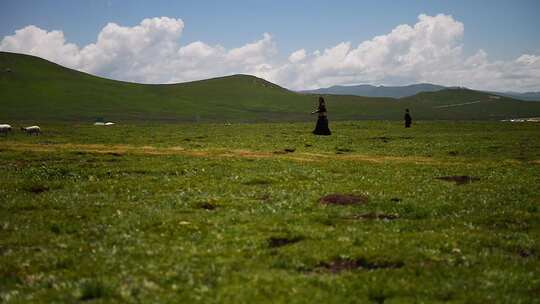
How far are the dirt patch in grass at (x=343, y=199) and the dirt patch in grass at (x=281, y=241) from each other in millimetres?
5899

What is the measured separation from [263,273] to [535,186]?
19.6 metres

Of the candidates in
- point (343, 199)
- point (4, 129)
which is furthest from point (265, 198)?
point (4, 129)

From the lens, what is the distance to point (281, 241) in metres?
15.9

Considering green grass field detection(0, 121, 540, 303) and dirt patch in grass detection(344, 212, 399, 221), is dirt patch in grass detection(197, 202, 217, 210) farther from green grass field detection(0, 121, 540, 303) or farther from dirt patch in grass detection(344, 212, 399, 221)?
dirt patch in grass detection(344, 212, 399, 221)

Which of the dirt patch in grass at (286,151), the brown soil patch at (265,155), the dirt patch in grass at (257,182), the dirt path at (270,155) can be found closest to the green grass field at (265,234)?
the dirt patch in grass at (257,182)

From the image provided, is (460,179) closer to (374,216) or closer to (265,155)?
(374,216)

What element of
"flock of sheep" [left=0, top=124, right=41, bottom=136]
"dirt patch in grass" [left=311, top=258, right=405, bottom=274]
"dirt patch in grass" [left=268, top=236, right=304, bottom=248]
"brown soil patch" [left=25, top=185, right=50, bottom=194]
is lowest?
"dirt patch in grass" [left=311, top=258, right=405, bottom=274]

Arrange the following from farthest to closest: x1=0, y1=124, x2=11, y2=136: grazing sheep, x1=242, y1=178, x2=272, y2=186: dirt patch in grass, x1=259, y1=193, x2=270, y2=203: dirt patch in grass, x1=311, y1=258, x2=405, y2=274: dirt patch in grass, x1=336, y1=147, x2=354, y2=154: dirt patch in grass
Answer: x1=0, y1=124, x2=11, y2=136: grazing sheep → x1=336, y1=147, x2=354, y2=154: dirt patch in grass → x1=242, y1=178, x2=272, y2=186: dirt patch in grass → x1=259, y1=193, x2=270, y2=203: dirt patch in grass → x1=311, y1=258, x2=405, y2=274: dirt patch in grass

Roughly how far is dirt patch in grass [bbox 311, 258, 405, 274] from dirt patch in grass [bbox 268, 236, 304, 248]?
6.62 feet

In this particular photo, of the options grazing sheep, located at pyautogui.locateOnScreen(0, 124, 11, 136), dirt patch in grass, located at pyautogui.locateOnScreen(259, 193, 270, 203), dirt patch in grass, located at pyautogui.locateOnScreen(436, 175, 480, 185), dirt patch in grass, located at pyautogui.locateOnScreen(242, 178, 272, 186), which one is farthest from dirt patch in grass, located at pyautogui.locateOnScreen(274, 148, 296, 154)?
grazing sheep, located at pyautogui.locateOnScreen(0, 124, 11, 136)

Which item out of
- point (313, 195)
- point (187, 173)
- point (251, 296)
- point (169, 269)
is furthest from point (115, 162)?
point (251, 296)

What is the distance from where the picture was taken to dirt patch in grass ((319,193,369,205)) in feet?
72.3

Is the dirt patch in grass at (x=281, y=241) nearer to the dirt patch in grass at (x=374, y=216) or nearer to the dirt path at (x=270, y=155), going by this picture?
the dirt patch in grass at (x=374, y=216)

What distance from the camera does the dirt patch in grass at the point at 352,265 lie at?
44.2 feet
